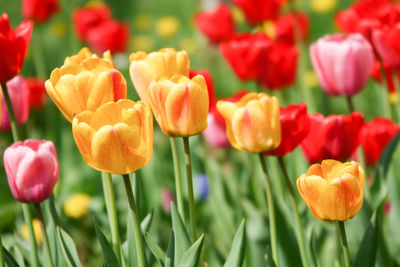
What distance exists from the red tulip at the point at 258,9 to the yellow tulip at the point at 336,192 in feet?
4.16

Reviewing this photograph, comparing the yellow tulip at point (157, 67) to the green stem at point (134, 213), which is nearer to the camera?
the green stem at point (134, 213)

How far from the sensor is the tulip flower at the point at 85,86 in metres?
0.97

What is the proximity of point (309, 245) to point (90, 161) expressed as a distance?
545mm

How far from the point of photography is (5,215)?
2.04 meters

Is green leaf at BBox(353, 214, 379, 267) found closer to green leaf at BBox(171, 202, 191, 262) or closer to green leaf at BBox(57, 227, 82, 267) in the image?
green leaf at BBox(171, 202, 191, 262)

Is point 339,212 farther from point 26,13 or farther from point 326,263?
point 26,13

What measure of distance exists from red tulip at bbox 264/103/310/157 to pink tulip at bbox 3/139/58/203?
427 mm

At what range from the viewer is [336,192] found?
0.91m

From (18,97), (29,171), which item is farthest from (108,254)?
(18,97)

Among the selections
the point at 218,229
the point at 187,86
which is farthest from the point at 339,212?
the point at 218,229

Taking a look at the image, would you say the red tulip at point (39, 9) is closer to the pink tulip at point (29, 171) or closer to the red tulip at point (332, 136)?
the pink tulip at point (29, 171)

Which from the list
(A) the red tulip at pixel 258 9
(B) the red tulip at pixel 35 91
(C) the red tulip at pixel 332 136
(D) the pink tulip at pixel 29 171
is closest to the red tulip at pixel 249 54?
(A) the red tulip at pixel 258 9

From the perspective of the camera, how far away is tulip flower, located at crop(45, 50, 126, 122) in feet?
3.17

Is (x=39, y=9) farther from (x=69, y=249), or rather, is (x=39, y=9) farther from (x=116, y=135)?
(x=116, y=135)
